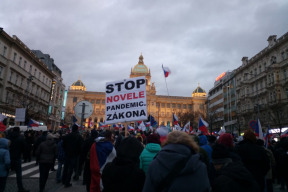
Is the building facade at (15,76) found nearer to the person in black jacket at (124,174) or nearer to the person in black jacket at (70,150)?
the person in black jacket at (70,150)

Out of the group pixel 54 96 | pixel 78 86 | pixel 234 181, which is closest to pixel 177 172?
pixel 234 181

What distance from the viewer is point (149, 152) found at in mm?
4008

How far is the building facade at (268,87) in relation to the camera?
34500mm

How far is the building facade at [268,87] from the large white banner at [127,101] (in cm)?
2726

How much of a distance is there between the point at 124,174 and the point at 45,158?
5.14 meters

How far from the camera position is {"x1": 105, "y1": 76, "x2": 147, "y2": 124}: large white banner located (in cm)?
744

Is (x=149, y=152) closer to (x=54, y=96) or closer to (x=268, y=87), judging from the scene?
(x=268, y=87)

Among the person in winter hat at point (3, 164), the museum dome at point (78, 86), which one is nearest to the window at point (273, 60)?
the person in winter hat at point (3, 164)

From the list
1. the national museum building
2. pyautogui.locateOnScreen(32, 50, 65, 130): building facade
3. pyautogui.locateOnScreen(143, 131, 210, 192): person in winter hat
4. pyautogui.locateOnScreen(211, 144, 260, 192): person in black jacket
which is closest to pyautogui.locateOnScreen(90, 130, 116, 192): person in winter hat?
pyautogui.locateOnScreen(143, 131, 210, 192): person in winter hat

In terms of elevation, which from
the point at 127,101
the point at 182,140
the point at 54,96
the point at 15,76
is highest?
the point at 15,76

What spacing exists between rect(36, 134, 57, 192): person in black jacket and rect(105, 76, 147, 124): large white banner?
205 centimetres

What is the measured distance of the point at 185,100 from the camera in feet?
352

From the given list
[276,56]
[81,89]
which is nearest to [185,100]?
[81,89]

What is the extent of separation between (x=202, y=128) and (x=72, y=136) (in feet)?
30.0
